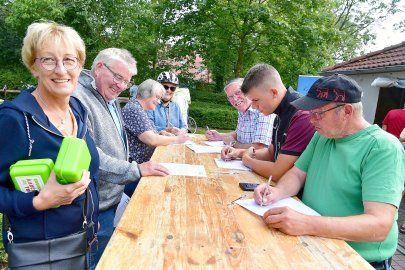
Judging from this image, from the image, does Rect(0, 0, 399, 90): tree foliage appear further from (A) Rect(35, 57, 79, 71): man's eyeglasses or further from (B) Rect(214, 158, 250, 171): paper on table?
(A) Rect(35, 57, 79, 71): man's eyeglasses

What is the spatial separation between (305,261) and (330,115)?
81 cm

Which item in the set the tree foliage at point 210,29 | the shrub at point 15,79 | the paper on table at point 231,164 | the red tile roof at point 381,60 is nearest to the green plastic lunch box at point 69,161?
the paper on table at point 231,164

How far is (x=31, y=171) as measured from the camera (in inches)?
51.9

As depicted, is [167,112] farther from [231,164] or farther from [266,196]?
[266,196]

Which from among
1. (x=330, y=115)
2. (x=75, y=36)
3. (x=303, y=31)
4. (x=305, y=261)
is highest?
(x=303, y=31)

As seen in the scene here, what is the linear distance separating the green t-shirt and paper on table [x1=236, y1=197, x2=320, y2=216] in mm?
69

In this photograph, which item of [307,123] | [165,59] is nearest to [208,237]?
[307,123]

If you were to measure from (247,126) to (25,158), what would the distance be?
2671 millimetres

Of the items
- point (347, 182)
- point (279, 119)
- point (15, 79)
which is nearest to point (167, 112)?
point (279, 119)

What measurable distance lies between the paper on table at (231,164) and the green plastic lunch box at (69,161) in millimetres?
1574

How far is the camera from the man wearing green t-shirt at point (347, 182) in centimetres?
149

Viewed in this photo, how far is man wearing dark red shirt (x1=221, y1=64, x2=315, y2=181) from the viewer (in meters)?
2.23

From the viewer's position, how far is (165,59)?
57.2 feet

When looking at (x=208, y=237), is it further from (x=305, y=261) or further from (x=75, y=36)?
(x=75, y=36)
